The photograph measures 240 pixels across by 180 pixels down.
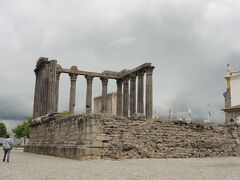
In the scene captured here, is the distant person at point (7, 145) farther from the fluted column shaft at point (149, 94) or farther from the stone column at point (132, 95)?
the stone column at point (132, 95)

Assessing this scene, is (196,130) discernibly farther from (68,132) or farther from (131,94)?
(131,94)

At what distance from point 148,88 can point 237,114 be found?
22.5m

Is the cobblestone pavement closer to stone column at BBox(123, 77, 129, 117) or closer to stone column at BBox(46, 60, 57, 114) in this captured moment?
stone column at BBox(46, 60, 57, 114)

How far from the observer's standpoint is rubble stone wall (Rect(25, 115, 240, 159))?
58.4 feet

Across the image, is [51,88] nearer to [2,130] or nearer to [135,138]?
[135,138]

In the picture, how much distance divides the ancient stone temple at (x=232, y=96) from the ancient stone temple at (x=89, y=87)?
18.0 metres

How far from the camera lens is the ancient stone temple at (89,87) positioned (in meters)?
28.8

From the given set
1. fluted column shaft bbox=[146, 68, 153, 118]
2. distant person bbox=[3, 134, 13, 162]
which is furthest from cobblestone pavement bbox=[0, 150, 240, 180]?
fluted column shaft bbox=[146, 68, 153, 118]

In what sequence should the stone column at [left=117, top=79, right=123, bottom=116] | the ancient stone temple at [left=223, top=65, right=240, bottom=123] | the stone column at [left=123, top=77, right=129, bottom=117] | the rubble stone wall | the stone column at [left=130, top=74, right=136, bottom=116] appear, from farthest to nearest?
the ancient stone temple at [left=223, top=65, right=240, bottom=123], the stone column at [left=117, top=79, right=123, bottom=116], the stone column at [left=123, top=77, right=129, bottom=117], the stone column at [left=130, top=74, right=136, bottom=116], the rubble stone wall

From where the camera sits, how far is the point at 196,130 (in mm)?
21719

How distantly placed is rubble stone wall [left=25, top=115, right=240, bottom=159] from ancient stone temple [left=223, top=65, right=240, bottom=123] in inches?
947

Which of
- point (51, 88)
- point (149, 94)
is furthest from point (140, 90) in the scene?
point (51, 88)

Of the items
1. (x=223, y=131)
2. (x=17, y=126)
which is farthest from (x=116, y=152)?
(x=17, y=126)

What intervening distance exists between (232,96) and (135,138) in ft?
118
